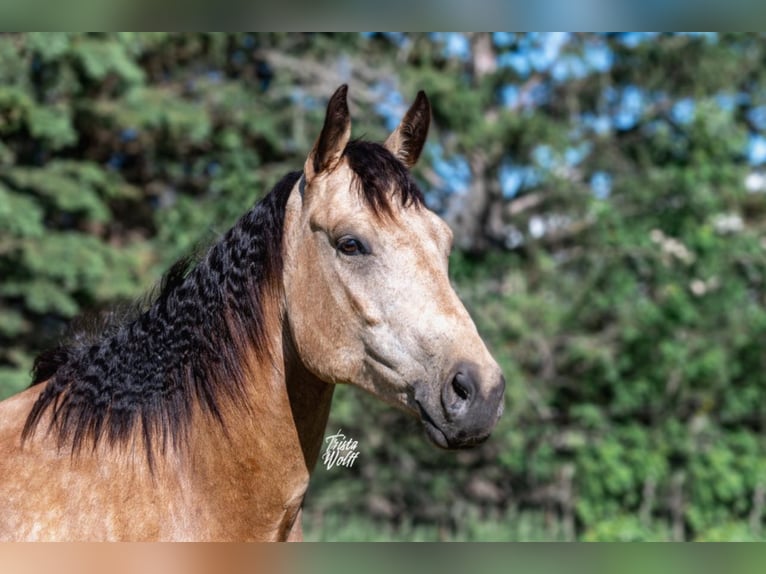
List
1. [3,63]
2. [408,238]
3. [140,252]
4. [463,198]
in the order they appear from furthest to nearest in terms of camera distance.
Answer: [463,198] → [140,252] → [3,63] → [408,238]

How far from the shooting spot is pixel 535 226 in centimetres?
952

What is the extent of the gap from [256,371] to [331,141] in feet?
2.38

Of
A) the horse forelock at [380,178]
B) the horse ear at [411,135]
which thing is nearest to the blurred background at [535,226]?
the horse ear at [411,135]

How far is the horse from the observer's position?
2123 mm

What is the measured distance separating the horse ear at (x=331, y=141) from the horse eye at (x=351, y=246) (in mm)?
265

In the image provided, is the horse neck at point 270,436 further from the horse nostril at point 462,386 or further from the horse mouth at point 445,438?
the horse nostril at point 462,386

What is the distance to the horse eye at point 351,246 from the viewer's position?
7.41 ft

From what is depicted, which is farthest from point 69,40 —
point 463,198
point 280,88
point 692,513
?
point 692,513

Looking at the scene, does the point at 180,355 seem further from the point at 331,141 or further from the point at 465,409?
the point at 465,409

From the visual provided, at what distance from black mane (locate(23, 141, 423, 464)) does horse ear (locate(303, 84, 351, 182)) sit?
0.05m

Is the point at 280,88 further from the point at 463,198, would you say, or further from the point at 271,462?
the point at 271,462

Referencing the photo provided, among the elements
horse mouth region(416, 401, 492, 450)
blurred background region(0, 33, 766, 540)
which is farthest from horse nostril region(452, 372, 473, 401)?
blurred background region(0, 33, 766, 540)

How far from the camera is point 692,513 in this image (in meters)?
8.94
